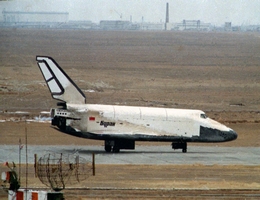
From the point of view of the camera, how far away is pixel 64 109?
35.8 m

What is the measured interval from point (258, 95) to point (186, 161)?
32790 millimetres

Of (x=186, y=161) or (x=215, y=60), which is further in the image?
(x=215, y=60)

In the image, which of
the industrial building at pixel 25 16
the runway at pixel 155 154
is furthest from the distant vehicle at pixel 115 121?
the industrial building at pixel 25 16

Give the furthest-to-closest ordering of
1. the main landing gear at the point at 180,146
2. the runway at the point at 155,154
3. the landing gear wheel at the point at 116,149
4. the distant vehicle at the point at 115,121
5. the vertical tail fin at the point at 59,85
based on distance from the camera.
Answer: the main landing gear at the point at 180,146, the landing gear wheel at the point at 116,149, the vertical tail fin at the point at 59,85, the distant vehicle at the point at 115,121, the runway at the point at 155,154

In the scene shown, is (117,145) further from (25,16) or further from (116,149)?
(25,16)

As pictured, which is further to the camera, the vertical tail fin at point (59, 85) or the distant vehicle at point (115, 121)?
the vertical tail fin at point (59, 85)

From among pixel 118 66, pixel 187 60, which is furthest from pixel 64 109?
pixel 187 60

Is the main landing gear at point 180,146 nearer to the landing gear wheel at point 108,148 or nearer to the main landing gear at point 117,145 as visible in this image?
the main landing gear at point 117,145

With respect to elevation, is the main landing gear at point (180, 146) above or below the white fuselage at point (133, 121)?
below

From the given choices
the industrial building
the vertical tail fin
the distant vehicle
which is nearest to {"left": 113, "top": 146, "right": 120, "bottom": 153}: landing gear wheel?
the distant vehicle

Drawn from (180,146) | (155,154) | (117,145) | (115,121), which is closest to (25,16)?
(180,146)

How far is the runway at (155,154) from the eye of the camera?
110 feet

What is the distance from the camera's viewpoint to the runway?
1325 inches

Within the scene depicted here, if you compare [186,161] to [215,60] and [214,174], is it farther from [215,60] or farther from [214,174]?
[215,60]
